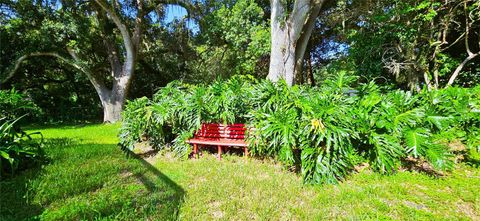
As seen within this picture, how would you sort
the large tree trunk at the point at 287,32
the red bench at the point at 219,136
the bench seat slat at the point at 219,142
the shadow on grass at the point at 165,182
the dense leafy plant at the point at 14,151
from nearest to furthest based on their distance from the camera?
the shadow on grass at the point at 165,182 → the dense leafy plant at the point at 14,151 → the bench seat slat at the point at 219,142 → the red bench at the point at 219,136 → the large tree trunk at the point at 287,32

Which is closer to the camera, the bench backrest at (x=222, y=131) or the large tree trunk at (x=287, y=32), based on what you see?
the bench backrest at (x=222, y=131)

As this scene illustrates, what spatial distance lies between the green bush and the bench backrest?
14 centimetres

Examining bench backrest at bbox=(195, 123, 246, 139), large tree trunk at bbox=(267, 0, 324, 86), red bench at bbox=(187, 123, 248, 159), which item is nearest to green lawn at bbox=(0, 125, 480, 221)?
red bench at bbox=(187, 123, 248, 159)

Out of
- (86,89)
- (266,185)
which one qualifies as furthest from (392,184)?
(86,89)

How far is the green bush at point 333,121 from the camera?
12.4 feet

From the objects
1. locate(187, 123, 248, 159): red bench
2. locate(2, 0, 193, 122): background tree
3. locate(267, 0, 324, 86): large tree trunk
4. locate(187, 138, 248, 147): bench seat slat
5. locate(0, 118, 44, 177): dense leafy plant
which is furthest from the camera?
locate(2, 0, 193, 122): background tree

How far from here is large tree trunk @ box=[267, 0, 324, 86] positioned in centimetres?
740

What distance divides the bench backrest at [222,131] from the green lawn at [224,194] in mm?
661

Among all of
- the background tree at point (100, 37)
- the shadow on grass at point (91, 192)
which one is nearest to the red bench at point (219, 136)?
the shadow on grass at point (91, 192)

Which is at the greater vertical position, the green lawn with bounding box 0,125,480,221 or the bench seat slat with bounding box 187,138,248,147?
the bench seat slat with bounding box 187,138,248,147

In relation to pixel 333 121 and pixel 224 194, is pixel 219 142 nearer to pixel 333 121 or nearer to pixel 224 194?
pixel 224 194

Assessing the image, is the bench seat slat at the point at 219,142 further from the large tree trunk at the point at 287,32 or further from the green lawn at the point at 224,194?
the large tree trunk at the point at 287,32

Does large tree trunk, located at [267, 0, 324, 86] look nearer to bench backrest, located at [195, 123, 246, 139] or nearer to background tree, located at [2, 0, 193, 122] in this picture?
bench backrest, located at [195, 123, 246, 139]

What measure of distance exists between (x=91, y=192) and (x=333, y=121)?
3.73 meters
